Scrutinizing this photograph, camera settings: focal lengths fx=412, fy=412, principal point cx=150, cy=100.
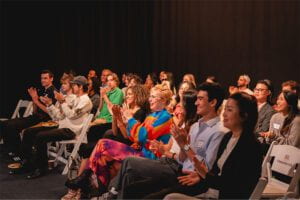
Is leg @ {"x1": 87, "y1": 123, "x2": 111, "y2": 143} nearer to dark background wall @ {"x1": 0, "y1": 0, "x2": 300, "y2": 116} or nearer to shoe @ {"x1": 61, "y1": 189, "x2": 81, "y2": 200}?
shoe @ {"x1": 61, "y1": 189, "x2": 81, "y2": 200}

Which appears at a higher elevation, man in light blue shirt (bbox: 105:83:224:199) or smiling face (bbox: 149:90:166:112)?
smiling face (bbox: 149:90:166:112)

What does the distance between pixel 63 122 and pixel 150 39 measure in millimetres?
4883

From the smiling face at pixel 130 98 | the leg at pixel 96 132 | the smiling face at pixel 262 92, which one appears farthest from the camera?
the leg at pixel 96 132

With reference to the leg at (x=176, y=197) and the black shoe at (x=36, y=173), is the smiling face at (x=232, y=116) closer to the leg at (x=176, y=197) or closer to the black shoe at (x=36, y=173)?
the leg at (x=176, y=197)

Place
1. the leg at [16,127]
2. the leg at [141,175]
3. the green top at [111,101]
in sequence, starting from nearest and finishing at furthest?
the leg at [141,175]
the green top at [111,101]
the leg at [16,127]

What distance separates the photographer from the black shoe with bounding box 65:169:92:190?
12.0ft

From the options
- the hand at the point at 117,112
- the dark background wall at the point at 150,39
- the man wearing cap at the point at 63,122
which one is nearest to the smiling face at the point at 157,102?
the hand at the point at 117,112

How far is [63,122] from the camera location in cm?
494

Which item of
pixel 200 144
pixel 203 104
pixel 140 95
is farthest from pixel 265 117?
pixel 200 144

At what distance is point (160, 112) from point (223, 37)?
15.6 ft

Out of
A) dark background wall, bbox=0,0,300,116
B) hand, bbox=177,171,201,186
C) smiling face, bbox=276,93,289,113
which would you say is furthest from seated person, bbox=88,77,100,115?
hand, bbox=177,171,201,186

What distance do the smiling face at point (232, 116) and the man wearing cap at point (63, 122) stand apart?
280 centimetres

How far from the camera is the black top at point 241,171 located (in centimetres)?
218

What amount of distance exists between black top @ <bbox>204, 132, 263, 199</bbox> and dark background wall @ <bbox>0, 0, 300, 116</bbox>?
484 cm
